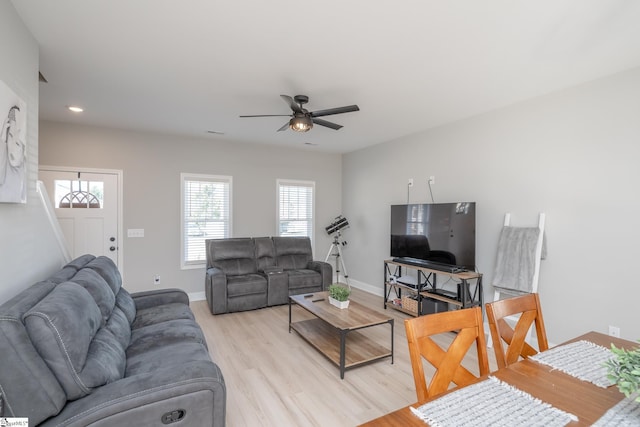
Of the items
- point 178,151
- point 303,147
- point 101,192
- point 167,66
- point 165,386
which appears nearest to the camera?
point 165,386

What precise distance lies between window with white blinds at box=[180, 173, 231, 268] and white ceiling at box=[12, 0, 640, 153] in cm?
162

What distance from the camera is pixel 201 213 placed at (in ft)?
17.4

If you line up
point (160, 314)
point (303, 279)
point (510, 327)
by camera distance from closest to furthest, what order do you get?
point (510, 327) → point (160, 314) → point (303, 279)

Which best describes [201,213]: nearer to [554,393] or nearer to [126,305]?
[126,305]

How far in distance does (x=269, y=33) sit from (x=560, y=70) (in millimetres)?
2560

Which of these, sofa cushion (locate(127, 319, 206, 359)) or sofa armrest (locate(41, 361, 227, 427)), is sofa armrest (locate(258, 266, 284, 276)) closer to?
sofa cushion (locate(127, 319, 206, 359))

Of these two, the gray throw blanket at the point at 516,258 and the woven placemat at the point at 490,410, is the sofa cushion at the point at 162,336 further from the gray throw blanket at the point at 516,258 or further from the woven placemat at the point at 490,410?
the gray throw blanket at the point at 516,258

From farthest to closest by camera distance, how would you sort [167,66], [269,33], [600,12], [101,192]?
[101,192] → [167,66] → [269,33] → [600,12]

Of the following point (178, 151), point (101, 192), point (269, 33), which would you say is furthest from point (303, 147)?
point (269, 33)

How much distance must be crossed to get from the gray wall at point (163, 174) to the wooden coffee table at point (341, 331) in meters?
2.43

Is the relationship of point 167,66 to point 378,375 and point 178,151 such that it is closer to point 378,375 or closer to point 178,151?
point 178,151

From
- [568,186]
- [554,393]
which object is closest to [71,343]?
[554,393]

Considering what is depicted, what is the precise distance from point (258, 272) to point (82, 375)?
365cm

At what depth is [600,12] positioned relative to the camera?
1971mm
